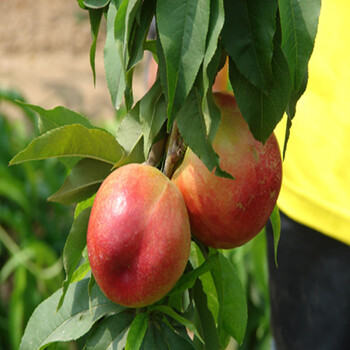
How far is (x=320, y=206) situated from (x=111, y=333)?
574 mm

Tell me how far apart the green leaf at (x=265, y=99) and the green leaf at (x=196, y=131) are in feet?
0.10

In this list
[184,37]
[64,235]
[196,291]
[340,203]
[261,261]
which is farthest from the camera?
[64,235]

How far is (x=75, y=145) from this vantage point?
0.59 metres

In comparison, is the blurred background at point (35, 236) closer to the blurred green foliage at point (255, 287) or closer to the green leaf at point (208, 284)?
the blurred green foliage at point (255, 287)

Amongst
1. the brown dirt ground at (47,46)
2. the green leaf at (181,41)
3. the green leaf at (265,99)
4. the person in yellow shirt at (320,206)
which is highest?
the green leaf at (181,41)

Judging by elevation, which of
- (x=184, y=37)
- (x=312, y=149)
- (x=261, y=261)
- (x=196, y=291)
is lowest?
(x=261, y=261)

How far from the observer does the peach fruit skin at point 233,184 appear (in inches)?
21.0

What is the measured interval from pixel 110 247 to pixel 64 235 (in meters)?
2.07

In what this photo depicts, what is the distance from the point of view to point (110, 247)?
1.72 ft

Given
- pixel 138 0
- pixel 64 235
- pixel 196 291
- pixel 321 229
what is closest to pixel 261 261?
pixel 64 235

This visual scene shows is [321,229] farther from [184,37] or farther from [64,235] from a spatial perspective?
[64,235]

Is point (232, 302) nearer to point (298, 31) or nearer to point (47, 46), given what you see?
point (298, 31)

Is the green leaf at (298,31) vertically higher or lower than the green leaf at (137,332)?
higher

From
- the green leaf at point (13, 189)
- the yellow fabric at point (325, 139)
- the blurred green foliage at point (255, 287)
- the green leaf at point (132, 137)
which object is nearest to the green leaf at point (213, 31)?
the green leaf at point (132, 137)
